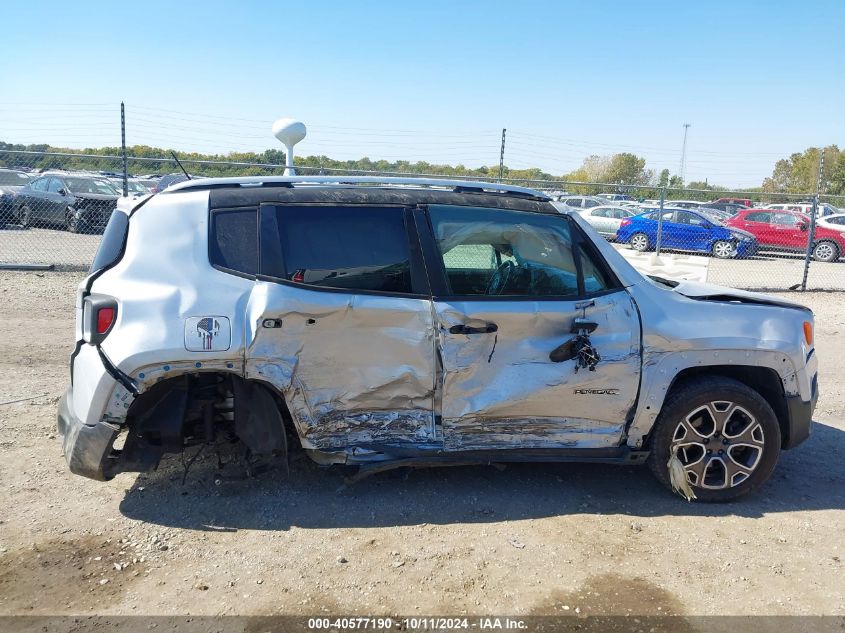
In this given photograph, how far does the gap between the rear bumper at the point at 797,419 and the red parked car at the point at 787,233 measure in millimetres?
18029

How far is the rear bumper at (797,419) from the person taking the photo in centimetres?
423

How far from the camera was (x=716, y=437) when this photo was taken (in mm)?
4152

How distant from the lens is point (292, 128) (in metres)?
9.48

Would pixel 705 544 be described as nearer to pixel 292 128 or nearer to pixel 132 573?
pixel 132 573

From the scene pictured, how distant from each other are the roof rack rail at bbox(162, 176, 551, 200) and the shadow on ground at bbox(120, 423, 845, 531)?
177 centimetres

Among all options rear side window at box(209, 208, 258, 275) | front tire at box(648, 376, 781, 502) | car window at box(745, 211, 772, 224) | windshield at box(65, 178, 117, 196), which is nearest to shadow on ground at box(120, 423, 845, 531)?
front tire at box(648, 376, 781, 502)

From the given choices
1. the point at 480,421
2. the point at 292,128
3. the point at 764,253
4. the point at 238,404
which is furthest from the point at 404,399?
the point at 764,253

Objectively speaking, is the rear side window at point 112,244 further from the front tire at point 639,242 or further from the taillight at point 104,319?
the front tire at point 639,242

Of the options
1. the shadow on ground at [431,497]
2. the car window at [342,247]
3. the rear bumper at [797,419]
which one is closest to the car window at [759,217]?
the shadow on ground at [431,497]

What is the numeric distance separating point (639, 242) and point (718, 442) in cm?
1742

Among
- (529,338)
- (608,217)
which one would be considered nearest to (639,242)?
(608,217)

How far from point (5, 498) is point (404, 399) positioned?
7.79 feet

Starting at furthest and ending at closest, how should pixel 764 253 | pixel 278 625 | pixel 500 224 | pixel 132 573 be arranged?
pixel 764 253
pixel 500 224
pixel 132 573
pixel 278 625

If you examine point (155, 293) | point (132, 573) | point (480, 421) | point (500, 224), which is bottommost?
point (132, 573)
